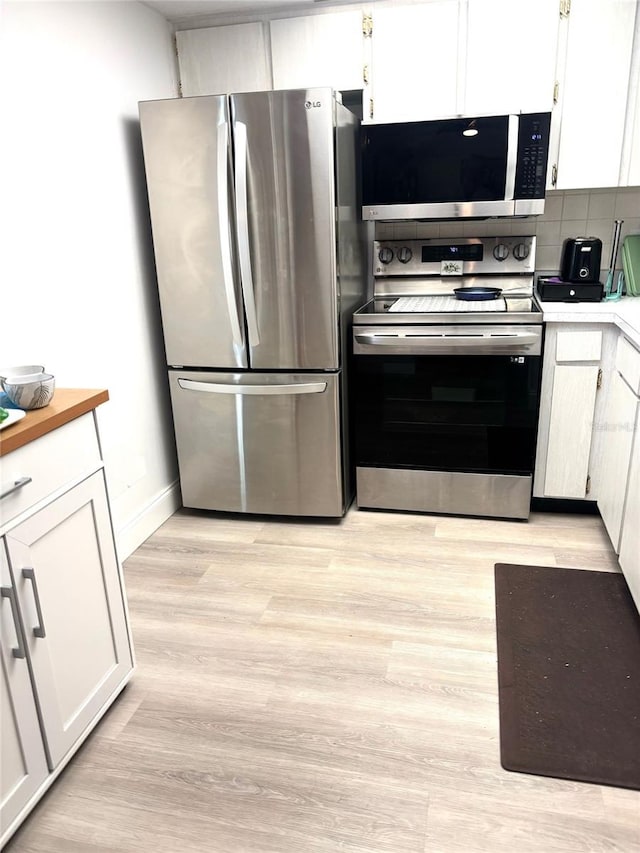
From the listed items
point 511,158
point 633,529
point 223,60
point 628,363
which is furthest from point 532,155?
point 633,529

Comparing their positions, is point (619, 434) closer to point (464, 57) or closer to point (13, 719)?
point (464, 57)

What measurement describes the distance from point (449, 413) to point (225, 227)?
1.21 m

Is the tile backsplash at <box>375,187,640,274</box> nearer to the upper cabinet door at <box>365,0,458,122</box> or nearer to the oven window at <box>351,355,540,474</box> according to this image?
the upper cabinet door at <box>365,0,458,122</box>

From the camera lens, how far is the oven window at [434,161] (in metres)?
2.62

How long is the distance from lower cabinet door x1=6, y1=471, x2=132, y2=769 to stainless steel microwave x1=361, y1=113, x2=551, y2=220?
184 centimetres

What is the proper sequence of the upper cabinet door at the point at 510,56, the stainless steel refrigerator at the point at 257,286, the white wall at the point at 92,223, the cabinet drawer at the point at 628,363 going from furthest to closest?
the upper cabinet door at the point at 510,56 → the stainless steel refrigerator at the point at 257,286 → the cabinet drawer at the point at 628,363 → the white wall at the point at 92,223

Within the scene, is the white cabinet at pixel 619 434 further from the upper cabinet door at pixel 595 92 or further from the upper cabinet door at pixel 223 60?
the upper cabinet door at pixel 223 60

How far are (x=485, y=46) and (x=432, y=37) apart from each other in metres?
0.22

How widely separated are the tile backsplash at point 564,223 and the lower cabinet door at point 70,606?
2202 mm

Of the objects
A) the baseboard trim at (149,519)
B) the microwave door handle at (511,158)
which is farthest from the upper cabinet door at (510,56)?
the baseboard trim at (149,519)

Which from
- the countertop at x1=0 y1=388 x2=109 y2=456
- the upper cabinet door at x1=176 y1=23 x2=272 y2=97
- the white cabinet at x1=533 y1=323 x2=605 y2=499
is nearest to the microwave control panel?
the white cabinet at x1=533 y1=323 x2=605 y2=499

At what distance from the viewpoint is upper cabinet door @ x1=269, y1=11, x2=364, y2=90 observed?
8.87 feet

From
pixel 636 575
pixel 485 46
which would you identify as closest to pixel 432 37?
pixel 485 46

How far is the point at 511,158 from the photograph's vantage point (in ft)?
8.58
